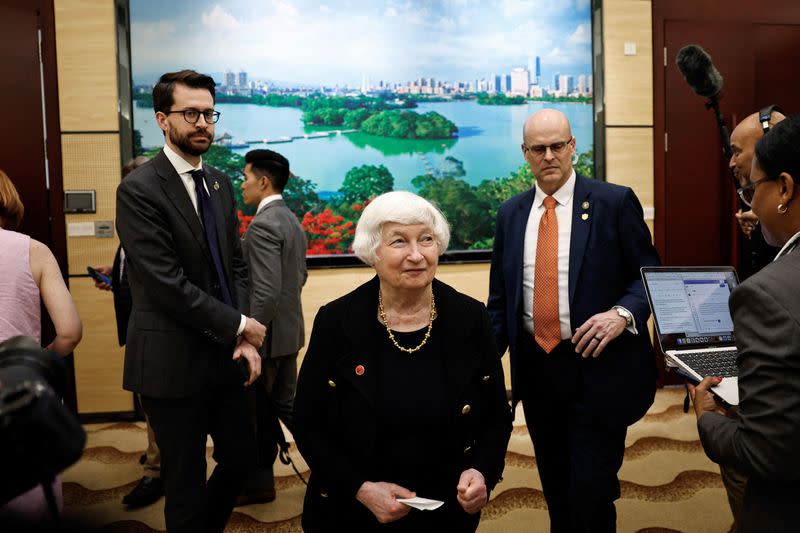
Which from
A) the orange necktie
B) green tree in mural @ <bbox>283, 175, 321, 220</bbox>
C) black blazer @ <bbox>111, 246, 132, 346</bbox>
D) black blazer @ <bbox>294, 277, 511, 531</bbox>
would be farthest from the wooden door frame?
the orange necktie

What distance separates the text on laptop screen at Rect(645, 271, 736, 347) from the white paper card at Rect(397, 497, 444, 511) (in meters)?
0.80

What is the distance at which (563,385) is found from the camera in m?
2.28

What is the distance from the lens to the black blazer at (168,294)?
214 centimetres

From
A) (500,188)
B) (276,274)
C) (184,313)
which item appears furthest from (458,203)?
(184,313)

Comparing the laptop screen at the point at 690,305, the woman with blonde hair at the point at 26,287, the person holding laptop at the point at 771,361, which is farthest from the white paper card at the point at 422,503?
the woman with blonde hair at the point at 26,287

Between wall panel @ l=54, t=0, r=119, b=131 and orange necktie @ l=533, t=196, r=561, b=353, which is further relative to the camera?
wall panel @ l=54, t=0, r=119, b=131

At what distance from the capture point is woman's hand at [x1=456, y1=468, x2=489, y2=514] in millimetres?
1674

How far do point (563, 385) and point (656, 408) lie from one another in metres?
2.72

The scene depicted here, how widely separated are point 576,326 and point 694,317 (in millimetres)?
456

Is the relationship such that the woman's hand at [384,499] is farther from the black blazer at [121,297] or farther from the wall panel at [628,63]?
the wall panel at [628,63]

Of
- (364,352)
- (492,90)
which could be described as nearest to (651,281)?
(364,352)

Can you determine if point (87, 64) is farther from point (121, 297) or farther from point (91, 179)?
point (121, 297)

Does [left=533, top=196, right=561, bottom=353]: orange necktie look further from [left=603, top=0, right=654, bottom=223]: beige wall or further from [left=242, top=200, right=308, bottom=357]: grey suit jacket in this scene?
[left=603, top=0, right=654, bottom=223]: beige wall

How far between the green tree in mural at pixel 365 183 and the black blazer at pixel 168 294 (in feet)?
8.50
